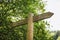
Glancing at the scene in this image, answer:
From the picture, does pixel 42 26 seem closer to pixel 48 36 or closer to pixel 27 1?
pixel 48 36

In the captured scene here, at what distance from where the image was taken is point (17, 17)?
49.2 ft

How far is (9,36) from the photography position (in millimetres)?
13242

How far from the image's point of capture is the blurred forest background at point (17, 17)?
13.2 metres

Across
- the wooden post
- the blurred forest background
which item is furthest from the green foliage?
the wooden post

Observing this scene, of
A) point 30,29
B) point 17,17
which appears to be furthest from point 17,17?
point 30,29

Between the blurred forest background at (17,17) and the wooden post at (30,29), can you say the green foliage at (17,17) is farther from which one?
the wooden post at (30,29)

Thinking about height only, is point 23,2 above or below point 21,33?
above

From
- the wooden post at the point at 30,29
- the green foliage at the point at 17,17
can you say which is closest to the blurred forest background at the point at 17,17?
the green foliage at the point at 17,17

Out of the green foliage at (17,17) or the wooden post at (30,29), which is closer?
the wooden post at (30,29)

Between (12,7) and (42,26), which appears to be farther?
(42,26)

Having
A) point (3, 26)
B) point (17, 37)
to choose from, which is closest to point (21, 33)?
point (17, 37)

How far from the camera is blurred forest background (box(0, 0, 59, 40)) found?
1317cm

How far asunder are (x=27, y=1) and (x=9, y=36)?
108 inches

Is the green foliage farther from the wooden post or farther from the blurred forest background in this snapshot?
the wooden post
